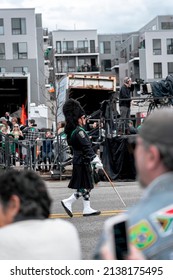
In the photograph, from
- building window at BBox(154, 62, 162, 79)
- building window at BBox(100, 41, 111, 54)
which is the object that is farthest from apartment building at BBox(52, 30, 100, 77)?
building window at BBox(154, 62, 162, 79)

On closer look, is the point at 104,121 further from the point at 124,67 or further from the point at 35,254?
the point at 124,67

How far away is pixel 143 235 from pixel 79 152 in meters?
7.69

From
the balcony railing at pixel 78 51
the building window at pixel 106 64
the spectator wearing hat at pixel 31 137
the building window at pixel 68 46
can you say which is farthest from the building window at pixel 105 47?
the spectator wearing hat at pixel 31 137

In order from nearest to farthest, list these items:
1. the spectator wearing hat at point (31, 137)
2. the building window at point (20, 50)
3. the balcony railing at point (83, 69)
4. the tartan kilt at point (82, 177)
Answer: the tartan kilt at point (82, 177) → the spectator wearing hat at point (31, 137) → the building window at point (20, 50) → the balcony railing at point (83, 69)

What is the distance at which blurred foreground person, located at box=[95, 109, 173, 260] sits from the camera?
2.15 metres

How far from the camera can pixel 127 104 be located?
17.4 metres

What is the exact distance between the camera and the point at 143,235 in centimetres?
214

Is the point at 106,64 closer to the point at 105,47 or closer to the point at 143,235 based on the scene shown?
the point at 105,47

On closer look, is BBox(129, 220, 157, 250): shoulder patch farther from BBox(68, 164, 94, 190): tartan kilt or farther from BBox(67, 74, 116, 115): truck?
BBox(67, 74, 116, 115): truck

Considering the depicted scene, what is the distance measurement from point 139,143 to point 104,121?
15.3 meters

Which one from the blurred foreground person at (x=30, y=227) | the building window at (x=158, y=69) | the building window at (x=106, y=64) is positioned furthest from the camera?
the building window at (x=106, y=64)

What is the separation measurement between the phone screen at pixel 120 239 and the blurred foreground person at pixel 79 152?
7.36 meters

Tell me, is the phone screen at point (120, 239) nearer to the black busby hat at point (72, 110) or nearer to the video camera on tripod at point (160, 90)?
the black busby hat at point (72, 110)

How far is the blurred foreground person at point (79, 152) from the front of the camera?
957 cm
